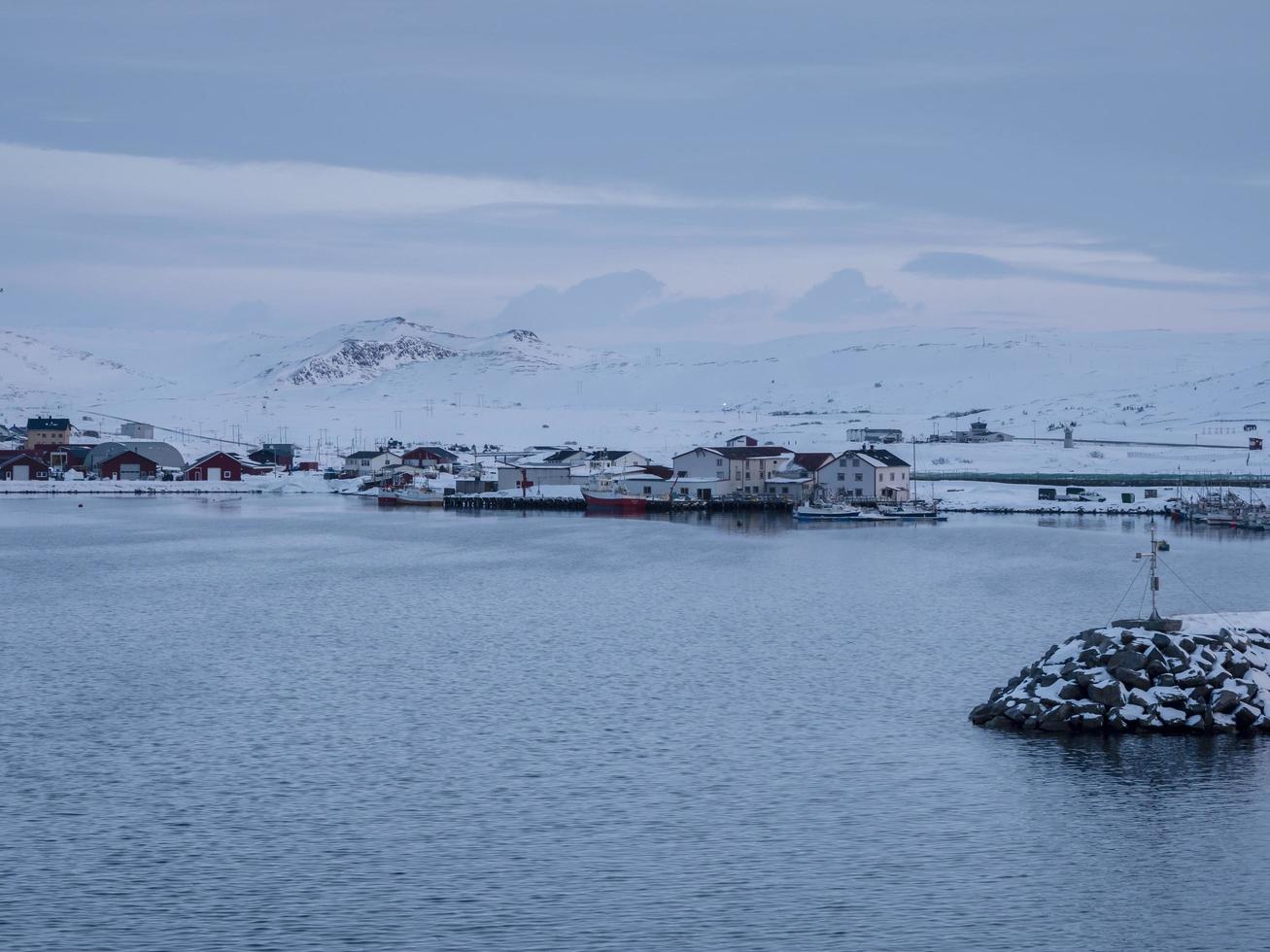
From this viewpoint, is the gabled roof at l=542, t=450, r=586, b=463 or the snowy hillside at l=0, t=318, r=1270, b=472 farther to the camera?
the snowy hillside at l=0, t=318, r=1270, b=472

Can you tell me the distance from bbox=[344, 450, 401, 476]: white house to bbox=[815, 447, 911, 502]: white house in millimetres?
33275

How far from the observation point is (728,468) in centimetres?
6988

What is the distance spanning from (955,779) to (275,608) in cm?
1889

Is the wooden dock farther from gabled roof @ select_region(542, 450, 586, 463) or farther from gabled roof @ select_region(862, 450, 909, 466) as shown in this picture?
gabled roof @ select_region(542, 450, 586, 463)

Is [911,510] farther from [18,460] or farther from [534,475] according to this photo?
[18,460]

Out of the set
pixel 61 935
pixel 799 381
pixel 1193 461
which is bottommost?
pixel 61 935

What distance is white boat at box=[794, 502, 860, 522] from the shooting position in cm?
6062

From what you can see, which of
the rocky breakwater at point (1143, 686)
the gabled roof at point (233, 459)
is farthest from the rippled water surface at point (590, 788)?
the gabled roof at point (233, 459)

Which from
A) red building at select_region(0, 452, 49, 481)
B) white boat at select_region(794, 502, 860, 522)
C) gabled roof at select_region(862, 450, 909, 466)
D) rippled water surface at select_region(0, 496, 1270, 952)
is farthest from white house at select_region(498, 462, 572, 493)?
rippled water surface at select_region(0, 496, 1270, 952)

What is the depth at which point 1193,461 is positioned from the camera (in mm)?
79500

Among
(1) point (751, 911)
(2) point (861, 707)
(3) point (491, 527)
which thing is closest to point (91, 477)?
(3) point (491, 527)

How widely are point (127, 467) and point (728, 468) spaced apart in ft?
141

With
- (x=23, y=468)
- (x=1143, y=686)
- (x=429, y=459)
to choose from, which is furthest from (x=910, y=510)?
(x=23, y=468)

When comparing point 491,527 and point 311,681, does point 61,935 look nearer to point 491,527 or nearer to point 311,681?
point 311,681
